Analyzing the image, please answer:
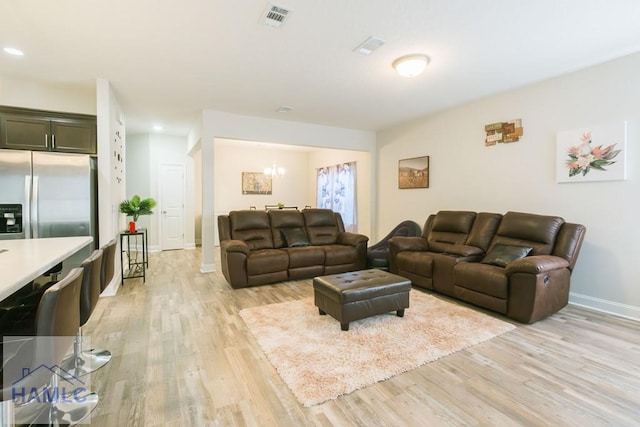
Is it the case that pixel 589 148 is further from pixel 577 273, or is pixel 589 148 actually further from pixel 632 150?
pixel 577 273

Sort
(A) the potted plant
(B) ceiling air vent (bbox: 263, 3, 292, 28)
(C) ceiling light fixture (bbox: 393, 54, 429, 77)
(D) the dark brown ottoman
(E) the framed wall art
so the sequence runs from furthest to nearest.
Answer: (E) the framed wall art → (A) the potted plant → (C) ceiling light fixture (bbox: 393, 54, 429, 77) → (D) the dark brown ottoman → (B) ceiling air vent (bbox: 263, 3, 292, 28)

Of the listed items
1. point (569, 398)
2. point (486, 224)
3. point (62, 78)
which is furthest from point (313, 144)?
point (569, 398)

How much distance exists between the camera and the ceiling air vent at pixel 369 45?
8.80 ft

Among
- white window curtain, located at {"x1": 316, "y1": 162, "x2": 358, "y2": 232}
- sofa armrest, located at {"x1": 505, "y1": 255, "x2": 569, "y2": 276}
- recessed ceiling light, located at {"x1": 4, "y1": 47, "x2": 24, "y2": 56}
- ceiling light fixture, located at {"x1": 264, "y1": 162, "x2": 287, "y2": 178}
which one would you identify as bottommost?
sofa armrest, located at {"x1": 505, "y1": 255, "x2": 569, "y2": 276}

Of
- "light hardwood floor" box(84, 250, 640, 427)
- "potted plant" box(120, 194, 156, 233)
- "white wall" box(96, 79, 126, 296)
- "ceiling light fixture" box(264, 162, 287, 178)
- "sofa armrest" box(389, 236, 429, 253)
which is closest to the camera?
"light hardwood floor" box(84, 250, 640, 427)

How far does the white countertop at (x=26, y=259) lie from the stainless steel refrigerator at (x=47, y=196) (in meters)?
1.27

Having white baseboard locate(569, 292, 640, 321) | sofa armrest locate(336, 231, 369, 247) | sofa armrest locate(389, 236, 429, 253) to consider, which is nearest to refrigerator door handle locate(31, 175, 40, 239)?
sofa armrest locate(336, 231, 369, 247)

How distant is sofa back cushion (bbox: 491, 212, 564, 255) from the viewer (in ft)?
10.6

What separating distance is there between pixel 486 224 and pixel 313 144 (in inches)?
133

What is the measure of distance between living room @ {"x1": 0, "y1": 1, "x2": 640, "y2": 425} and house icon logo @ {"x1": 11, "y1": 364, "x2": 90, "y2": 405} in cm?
20

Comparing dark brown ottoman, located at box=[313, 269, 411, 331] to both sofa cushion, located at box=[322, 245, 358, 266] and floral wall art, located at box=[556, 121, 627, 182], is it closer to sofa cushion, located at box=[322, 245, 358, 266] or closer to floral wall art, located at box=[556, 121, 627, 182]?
sofa cushion, located at box=[322, 245, 358, 266]

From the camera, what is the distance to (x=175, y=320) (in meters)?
2.95

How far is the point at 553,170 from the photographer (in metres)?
3.56

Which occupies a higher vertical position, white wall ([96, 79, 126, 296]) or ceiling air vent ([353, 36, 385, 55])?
ceiling air vent ([353, 36, 385, 55])
